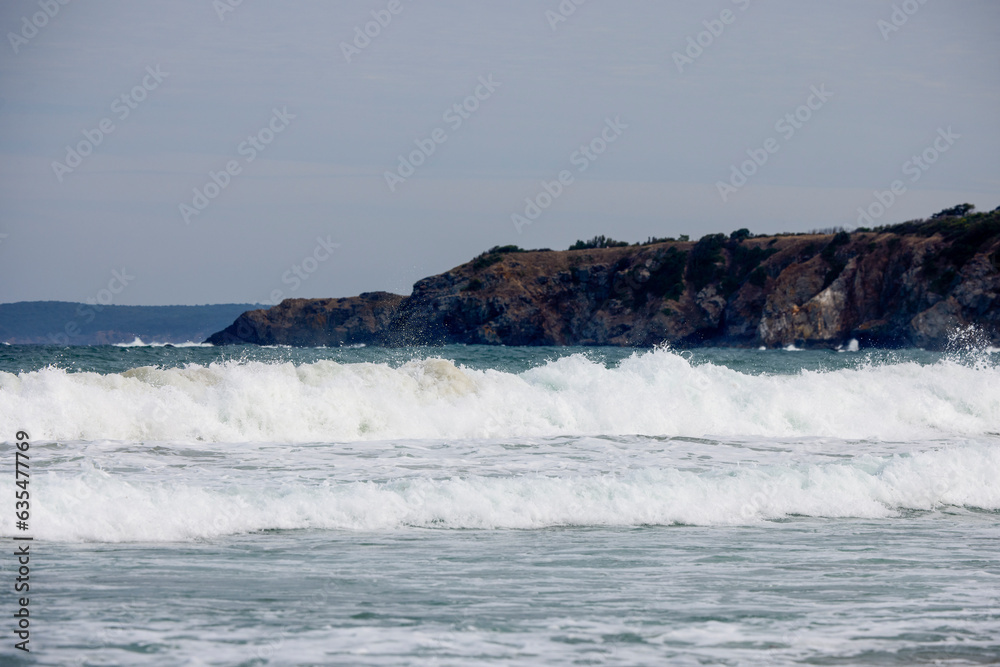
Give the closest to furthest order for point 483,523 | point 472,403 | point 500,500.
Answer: point 483,523 < point 500,500 < point 472,403

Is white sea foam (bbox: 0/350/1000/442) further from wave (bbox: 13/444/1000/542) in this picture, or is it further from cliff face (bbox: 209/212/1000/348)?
cliff face (bbox: 209/212/1000/348)

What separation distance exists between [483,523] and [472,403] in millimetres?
8608

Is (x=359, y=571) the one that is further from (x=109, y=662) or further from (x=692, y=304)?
(x=692, y=304)

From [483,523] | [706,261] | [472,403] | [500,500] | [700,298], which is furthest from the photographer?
[706,261]

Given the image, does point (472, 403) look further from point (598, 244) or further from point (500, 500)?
point (598, 244)

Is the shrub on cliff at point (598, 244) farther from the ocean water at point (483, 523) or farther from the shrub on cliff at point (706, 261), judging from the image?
the ocean water at point (483, 523)

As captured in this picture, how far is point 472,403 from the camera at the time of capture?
19.8 metres

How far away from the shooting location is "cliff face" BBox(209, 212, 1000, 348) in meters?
77.4

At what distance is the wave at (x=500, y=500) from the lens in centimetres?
1030

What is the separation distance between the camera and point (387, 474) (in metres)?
13.4

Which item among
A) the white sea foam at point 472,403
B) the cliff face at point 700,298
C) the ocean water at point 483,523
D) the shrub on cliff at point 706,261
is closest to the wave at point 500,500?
the ocean water at point 483,523

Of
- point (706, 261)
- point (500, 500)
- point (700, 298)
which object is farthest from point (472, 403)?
point (706, 261)

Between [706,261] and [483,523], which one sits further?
[706,261]

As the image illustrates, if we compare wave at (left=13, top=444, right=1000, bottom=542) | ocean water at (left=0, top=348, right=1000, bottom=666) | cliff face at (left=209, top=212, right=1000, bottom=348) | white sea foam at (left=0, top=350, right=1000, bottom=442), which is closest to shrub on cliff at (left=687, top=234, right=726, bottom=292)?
cliff face at (left=209, top=212, right=1000, bottom=348)
